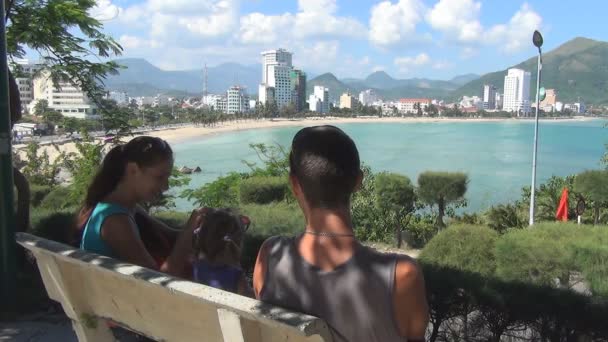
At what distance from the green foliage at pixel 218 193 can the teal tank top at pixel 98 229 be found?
25.6 feet

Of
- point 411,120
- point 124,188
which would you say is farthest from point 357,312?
point 411,120

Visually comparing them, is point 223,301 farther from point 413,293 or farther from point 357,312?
point 413,293

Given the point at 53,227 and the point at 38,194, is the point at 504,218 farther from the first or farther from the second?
the point at 53,227

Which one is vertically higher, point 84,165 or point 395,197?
point 84,165

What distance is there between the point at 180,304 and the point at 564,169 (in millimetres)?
49561

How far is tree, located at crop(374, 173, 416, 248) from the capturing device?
11.2 metres

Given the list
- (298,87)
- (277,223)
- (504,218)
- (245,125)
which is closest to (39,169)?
(504,218)

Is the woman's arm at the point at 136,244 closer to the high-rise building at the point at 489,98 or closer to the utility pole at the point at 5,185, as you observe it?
the utility pole at the point at 5,185

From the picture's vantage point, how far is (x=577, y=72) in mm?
191125

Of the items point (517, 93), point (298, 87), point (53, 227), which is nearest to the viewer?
point (53, 227)

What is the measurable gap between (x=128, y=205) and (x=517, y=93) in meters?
164

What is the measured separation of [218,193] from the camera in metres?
10.4

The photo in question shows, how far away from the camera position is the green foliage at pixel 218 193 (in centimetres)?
1009

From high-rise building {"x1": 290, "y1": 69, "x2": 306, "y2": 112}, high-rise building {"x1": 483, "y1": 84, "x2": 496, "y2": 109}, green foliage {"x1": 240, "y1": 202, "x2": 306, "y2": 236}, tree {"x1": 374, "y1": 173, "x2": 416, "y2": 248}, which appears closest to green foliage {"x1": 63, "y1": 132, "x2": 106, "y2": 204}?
green foliage {"x1": 240, "y1": 202, "x2": 306, "y2": 236}
